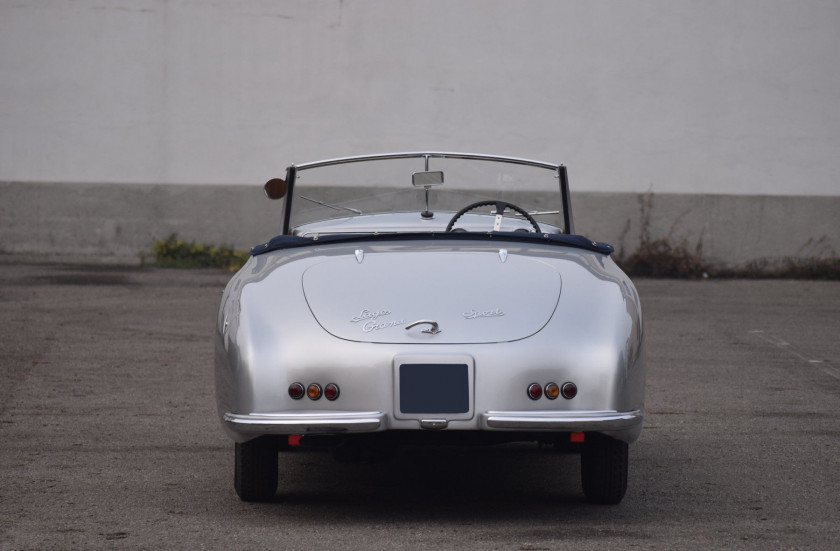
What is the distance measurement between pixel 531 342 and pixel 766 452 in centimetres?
198

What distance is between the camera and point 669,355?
8.31 metres

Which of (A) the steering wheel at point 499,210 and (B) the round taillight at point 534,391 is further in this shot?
(A) the steering wheel at point 499,210

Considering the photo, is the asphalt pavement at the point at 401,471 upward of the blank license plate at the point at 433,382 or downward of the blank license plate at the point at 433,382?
downward

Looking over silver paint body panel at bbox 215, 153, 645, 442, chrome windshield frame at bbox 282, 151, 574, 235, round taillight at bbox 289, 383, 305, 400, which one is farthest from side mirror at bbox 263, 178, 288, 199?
round taillight at bbox 289, 383, 305, 400

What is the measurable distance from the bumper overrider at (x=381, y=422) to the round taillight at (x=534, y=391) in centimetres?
5

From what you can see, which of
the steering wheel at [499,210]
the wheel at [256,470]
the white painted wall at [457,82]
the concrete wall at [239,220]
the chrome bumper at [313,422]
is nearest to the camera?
the chrome bumper at [313,422]

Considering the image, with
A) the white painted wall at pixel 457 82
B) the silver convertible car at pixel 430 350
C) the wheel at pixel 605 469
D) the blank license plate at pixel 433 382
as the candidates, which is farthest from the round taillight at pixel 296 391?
the white painted wall at pixel 457 82

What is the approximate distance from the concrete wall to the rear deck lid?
33.2ft

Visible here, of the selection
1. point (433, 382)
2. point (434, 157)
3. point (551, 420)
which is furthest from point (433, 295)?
point (434, 157)

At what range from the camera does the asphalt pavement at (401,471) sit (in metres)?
3.83

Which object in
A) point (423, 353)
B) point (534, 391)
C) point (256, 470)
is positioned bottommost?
point (256, 470)

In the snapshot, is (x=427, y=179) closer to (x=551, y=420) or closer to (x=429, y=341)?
(x=429, y=341)

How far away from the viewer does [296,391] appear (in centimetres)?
379

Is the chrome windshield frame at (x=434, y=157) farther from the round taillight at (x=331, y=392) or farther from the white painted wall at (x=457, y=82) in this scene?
the white painted wall at (x=457, y=82)
